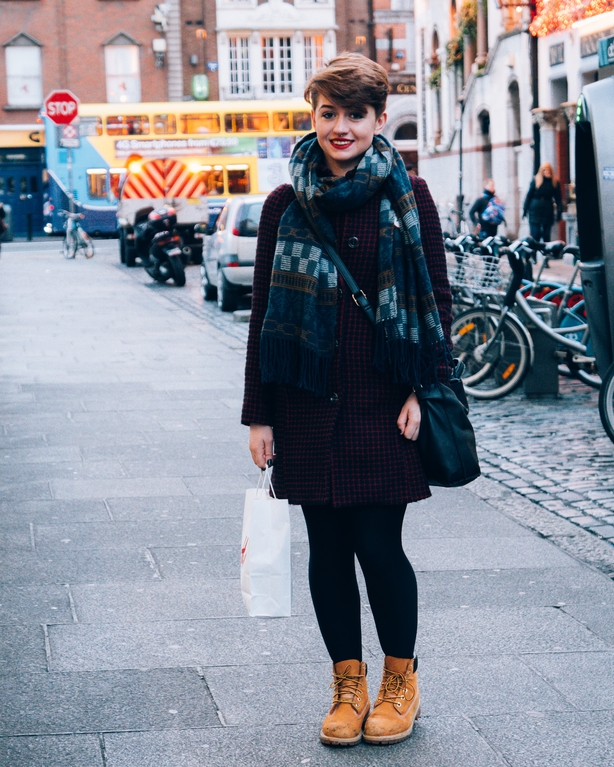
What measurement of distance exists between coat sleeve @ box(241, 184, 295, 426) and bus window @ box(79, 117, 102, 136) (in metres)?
35.7

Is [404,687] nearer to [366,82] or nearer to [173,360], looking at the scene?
[366,82]

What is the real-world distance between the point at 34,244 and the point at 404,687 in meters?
35.5

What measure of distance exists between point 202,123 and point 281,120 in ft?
7.58

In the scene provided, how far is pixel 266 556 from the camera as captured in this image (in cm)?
355

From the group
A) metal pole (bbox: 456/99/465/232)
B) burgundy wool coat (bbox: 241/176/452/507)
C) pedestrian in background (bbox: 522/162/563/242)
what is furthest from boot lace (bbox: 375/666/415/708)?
metal pole (bbox: 456/99/465/232)

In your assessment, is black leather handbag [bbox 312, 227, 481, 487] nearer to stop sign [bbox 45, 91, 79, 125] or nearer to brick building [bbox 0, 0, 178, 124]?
stop sign [bbox 45, 91, 79, 125]

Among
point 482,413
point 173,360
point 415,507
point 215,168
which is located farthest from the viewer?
point 215,168

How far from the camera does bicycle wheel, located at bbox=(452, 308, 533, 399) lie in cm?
958

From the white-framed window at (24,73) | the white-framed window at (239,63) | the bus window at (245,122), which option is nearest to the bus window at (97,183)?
the bus window at (245,122)

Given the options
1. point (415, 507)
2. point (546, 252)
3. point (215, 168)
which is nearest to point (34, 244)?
point (215, 168)

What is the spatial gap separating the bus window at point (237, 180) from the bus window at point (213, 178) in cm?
23

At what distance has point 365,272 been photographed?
351cm

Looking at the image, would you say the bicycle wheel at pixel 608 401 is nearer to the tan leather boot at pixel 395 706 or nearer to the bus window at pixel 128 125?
the tan leather boot at pixel 395 706

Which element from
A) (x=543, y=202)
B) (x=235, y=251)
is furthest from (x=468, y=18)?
(x=235, y=251)
